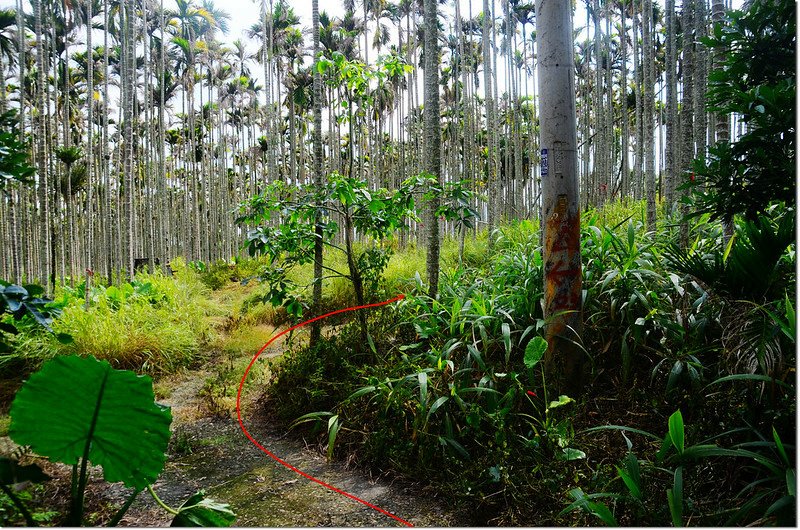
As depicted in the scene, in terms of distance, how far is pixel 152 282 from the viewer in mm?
8031

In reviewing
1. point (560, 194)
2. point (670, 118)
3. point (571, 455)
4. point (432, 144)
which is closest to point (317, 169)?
point (432, 144)

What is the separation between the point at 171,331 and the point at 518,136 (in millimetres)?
12878

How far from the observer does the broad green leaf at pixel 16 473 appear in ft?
4.27

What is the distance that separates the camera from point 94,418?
147 cm

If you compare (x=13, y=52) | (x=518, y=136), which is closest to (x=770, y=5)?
(x=518, y=136)

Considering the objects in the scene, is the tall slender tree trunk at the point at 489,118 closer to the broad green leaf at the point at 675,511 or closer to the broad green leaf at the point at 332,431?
the broad green leaf at the point at 332,431

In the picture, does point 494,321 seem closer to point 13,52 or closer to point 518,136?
point 518,136

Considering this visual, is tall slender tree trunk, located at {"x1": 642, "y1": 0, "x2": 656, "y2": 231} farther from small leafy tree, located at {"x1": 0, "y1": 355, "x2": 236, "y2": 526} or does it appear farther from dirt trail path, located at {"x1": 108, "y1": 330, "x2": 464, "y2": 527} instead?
small leafy tree, located at {"x1": 0, "y1": 355, "x2": 236, "y2": 526}

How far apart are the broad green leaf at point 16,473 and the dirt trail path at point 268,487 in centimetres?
129

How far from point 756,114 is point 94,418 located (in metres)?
2.79

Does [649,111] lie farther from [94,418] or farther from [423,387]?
[94,418]

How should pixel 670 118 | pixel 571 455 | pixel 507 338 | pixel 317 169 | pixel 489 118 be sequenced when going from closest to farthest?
pixel 571 455
pixel 507 338
pixel 317 169
pixel 670 118
pixel 489 118

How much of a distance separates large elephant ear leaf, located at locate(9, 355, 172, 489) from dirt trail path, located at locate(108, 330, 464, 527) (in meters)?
1.10

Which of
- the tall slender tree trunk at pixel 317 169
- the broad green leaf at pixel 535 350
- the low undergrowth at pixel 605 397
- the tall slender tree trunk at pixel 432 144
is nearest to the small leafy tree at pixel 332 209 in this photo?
the tall slender tree trunk at pixel 317 169
